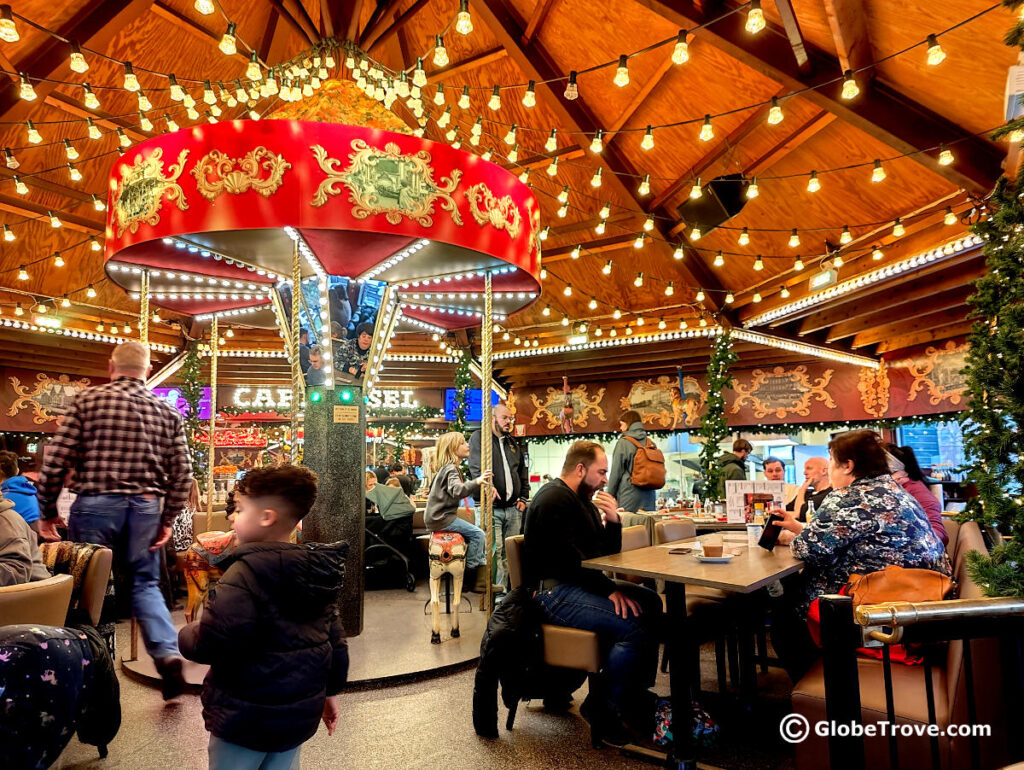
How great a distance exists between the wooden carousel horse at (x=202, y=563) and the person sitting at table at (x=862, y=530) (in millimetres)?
4175

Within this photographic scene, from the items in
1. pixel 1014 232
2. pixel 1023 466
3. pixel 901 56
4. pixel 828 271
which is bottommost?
pixel 1023 466

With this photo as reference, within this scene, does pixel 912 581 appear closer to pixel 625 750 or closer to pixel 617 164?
pixel 625 750

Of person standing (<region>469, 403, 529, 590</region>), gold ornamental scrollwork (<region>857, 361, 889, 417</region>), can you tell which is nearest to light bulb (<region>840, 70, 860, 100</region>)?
person standing (<region>469, 403, 529, 590</region>)

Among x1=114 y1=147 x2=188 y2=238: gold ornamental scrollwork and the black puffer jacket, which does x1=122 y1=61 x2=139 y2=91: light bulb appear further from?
the black puffer jacket

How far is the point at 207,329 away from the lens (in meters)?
12.9

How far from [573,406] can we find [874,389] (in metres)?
5.77

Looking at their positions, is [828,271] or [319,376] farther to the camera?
A: [828,271]

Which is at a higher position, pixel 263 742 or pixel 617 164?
pixel 617 164

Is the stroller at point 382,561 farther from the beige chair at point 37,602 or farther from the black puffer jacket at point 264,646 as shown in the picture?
the black puffer jacket at point 264,646

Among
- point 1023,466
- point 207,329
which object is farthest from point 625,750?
point 207,329

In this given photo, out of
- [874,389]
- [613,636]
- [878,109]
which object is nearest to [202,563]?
[613,636]

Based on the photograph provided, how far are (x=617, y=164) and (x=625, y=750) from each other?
27.6ft

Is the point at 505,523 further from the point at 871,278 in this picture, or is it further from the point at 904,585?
the point at 871,278

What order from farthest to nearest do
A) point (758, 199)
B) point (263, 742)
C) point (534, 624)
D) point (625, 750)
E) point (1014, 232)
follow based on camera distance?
point (758, 199)
point (534, 624)
point (625, 750)
point (1014, 232)
point (263, 742)
